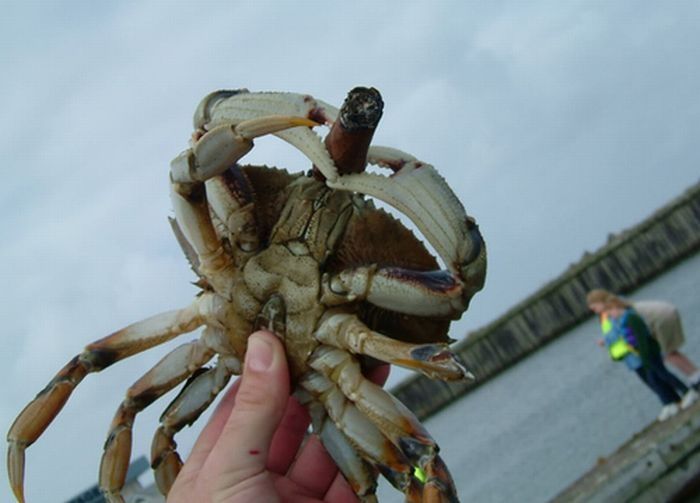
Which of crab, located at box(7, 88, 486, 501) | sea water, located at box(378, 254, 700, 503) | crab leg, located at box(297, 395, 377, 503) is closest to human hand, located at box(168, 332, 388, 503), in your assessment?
crab, located at box(7, 88, 486, 501)

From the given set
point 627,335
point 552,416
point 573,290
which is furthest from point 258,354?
point 573,290

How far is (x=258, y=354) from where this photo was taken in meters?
3.50

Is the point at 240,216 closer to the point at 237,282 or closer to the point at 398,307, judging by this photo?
the point at 237,282

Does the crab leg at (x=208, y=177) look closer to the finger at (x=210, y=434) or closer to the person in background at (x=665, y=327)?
the finger at (x=210, y=434)

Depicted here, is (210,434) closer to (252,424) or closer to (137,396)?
(137,396)

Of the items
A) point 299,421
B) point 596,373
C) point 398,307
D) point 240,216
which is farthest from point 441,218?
point 596,373

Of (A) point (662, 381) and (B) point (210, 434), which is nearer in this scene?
(B) point (210, 434)

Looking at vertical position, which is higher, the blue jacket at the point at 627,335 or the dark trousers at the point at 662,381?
the blue jacket at the point at 627,335

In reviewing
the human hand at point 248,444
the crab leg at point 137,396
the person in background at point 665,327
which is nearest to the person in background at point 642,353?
the person in background at point 665,327

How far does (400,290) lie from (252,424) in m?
0.80

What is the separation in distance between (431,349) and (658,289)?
41.3 m

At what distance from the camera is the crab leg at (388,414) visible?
3488mm

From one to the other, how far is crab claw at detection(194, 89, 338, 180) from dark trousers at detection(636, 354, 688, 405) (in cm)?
945

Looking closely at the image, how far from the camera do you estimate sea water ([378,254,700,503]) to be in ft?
52.7
